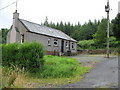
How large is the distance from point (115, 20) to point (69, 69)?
66.0ft

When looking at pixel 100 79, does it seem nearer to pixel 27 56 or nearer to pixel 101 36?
pixel 27 56

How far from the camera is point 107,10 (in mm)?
17734

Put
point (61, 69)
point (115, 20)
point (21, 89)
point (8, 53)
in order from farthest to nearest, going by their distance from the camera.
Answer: point (115, 20) → point (8, 53) → point (61, 69) → point (21, 89)

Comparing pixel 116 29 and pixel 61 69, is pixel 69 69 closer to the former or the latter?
pixel 61 69

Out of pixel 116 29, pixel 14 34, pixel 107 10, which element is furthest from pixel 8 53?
pixel 116 29

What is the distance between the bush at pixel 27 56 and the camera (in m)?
9.27

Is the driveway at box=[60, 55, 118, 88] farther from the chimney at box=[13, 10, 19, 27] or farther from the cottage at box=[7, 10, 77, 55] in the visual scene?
the chimney at box=[13, 10, 19, 27]

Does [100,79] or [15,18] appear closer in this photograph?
[100,79]

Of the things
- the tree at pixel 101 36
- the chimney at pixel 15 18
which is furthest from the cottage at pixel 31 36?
the tree at pixel 101 36

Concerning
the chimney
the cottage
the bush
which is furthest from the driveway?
the chimney

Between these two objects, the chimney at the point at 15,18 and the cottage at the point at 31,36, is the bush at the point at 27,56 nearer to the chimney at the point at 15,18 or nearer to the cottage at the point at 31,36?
the cottage at the point at 31,36

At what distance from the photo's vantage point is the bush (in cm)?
927

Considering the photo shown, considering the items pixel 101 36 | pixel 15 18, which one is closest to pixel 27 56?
pixel 15 18

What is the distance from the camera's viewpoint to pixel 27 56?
9367 millimetres
